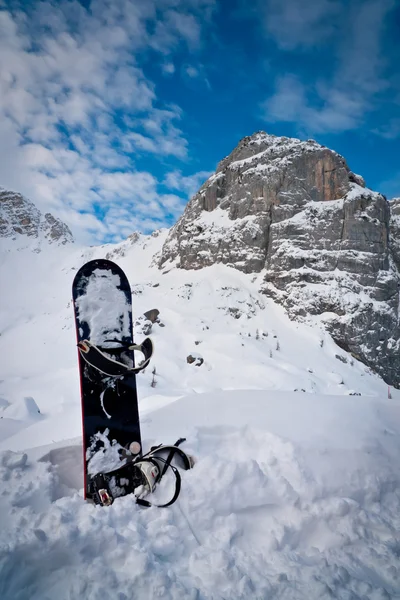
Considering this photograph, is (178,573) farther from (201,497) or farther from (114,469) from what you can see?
(114,469)

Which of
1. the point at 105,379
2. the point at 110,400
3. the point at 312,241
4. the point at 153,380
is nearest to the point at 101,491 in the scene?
the point at 110,400

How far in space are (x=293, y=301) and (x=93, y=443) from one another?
2937 cm

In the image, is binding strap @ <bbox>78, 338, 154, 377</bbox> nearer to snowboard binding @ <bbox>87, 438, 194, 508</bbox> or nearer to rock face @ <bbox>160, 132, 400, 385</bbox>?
snowboard binding @ <bbox>87, 438, 194, 508</bbox>

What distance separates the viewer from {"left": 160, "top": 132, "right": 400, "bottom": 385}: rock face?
28906 mm

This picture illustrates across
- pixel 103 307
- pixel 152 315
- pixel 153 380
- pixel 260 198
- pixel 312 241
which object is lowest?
pixel 153 380

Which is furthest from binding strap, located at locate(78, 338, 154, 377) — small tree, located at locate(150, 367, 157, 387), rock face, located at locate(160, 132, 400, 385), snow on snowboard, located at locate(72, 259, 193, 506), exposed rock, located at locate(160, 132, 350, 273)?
exposed rock, located at locate(160, 132, 350, 273)

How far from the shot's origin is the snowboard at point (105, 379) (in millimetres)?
2504

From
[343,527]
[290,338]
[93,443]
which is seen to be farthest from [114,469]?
[290,338]

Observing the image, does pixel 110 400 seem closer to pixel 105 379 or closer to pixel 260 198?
pixel 105 379

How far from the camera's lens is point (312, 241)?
3209 cm

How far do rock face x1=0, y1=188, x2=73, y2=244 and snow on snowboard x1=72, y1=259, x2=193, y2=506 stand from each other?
104083 millimetres

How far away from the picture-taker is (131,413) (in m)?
2.74

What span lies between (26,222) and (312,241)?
102 m

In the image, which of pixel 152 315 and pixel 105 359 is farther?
pixel 152 315
